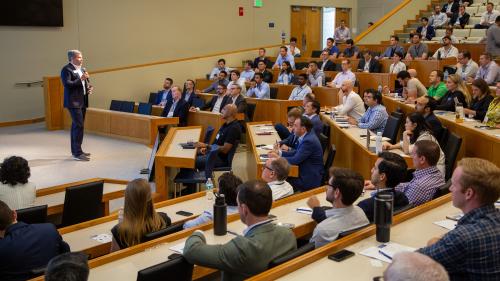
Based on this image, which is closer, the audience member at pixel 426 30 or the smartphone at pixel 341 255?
the smartphone at pixel 341 255

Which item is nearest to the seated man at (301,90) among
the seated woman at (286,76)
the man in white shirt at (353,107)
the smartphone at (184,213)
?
the seated woman at (286,76)

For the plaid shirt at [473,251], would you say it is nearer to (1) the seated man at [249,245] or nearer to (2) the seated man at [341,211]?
(1) the seated man at [249,245]

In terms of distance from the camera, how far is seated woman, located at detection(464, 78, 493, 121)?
7.92 metres

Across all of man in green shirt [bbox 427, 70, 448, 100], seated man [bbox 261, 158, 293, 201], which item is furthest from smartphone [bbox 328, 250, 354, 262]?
man in green shirt [bbox 427, 70, 448, 100]

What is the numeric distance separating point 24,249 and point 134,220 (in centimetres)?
69

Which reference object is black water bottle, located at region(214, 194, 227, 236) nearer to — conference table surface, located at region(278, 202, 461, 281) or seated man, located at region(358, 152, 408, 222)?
conference table surface, located at region(278, 202, 461, 281)

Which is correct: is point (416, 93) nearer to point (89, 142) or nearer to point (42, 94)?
point (89, 142)

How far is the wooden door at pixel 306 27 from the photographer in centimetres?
1953

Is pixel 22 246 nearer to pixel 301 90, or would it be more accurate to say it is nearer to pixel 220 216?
pixel 220 216

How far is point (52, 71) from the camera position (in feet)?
45.1

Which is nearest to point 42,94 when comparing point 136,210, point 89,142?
point 89,142

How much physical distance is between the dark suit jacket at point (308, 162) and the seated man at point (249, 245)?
3.15 meters

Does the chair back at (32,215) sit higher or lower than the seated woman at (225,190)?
lower

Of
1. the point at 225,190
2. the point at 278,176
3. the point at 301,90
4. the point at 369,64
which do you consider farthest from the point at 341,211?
the point at 369,64
